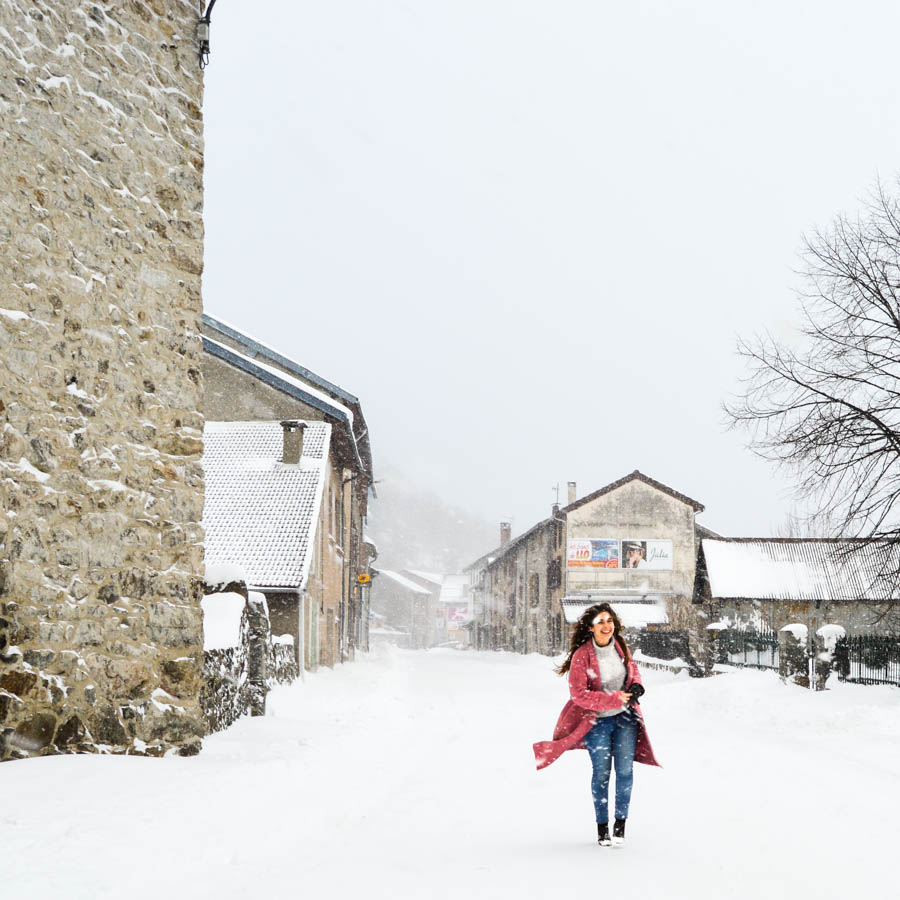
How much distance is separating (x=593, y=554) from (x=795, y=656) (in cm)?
3139

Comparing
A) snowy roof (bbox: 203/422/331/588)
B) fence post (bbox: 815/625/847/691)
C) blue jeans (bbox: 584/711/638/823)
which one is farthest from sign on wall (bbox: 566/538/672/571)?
blue jeans (bbox: 584/711/638/823)

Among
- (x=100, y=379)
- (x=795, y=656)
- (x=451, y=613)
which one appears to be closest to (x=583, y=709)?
(x=100, y=379)

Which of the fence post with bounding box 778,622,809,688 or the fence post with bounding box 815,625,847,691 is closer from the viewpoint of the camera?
the fence post with bounding box 815,625,847,691

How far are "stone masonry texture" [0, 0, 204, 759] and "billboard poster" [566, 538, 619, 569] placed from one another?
142 ft

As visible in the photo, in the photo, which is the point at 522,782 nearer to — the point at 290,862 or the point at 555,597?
the point at 290,862

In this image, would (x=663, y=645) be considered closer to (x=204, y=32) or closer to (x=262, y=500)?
(x=262, y=500)

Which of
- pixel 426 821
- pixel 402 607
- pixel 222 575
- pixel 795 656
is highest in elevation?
pixel 222 575

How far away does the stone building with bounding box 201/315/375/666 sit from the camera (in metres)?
24.5

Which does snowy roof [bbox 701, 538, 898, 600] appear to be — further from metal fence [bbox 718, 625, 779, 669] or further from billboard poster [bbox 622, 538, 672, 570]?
billboard poster [bbox 622, 538, 672, 570]

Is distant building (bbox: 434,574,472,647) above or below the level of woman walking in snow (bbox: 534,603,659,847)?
below

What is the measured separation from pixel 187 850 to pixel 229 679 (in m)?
5.08

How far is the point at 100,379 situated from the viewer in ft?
26.2

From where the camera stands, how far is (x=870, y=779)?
374 inches

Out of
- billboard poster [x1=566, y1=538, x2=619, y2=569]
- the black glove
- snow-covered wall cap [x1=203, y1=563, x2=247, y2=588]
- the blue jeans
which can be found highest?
billboard poster [x1=566, y1=538, x2=619, y2=569]
